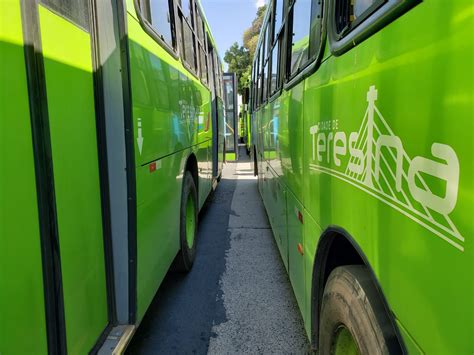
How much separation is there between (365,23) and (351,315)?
3.42 feet

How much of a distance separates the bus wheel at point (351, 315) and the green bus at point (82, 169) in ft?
3.44

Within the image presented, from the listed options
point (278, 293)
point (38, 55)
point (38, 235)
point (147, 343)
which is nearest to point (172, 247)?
point (147, 343)

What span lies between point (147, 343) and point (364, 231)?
7.09 ft

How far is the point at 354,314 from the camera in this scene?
1.40 m

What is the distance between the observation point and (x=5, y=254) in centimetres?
126

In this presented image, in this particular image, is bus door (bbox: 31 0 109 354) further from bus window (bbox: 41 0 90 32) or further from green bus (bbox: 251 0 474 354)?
green bus (bbox: 251 0 474 354)

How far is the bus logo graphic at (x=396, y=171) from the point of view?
834 millimetres

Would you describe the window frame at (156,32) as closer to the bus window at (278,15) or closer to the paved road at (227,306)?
the bus window at (278,15)

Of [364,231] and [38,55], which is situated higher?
[38,55]

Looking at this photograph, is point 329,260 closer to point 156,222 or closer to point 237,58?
point 156,222

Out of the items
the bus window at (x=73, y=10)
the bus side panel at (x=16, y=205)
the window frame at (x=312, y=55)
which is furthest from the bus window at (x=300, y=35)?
the bus side panel at (x=16, y=205)

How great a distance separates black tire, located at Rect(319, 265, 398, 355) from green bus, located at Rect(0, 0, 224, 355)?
41.6 inches

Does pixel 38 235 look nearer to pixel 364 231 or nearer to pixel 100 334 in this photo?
pixel 100 334

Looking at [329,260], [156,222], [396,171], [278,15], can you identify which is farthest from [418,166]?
[278,15]
